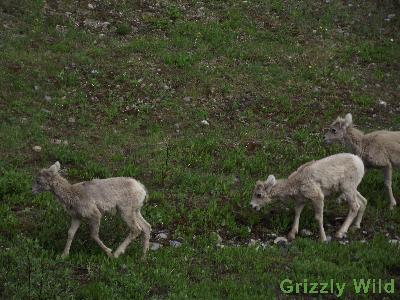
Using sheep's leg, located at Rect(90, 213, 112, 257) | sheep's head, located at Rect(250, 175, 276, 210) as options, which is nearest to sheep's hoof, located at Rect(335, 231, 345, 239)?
sheep's head, located at Rect(250, 175, 276, 210)

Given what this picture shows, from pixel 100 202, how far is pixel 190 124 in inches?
261

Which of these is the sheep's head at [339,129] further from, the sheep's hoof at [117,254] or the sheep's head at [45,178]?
the sheep's head at [45,178]

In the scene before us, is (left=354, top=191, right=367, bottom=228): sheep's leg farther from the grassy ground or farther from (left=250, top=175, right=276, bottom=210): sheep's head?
(left=250, top=175, right=276, bottom=210): sheep's head

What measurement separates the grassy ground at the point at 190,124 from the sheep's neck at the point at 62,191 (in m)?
0.77

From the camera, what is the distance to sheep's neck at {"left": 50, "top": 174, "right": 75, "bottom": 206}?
12172 mm

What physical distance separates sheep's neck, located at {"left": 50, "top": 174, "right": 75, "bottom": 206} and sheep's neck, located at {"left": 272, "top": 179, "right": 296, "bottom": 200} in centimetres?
448

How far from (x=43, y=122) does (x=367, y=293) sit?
1048cm

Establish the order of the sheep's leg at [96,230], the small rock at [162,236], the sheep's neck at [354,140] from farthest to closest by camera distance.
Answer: the sheep's neck at [354,140], the small rock at [162,236], the sheep's leg at [96,230]

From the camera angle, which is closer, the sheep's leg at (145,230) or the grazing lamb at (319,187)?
the sheep's leg at (145,230)

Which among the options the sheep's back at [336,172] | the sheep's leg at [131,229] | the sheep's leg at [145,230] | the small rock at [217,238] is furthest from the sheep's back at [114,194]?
the sheep's back at [336,172]

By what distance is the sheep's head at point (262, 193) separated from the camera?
1379cm

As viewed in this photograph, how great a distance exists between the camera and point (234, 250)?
1209cm

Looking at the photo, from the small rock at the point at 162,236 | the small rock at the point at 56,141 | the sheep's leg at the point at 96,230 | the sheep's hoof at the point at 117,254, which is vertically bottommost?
the small rock at the point at 56,141

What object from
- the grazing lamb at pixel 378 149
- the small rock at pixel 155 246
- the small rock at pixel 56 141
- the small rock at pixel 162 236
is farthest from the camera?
the small rock at pixel 56 141
